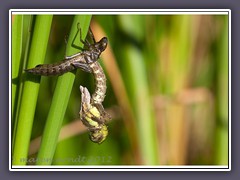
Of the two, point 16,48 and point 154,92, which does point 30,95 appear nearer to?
point 16,48

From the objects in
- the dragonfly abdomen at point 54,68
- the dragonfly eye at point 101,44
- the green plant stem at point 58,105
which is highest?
the dragonfly eye at point 101,44

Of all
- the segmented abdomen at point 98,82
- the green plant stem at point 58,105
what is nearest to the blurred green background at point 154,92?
the segmented abdomen at point 98,82

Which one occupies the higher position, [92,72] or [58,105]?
[92,72]

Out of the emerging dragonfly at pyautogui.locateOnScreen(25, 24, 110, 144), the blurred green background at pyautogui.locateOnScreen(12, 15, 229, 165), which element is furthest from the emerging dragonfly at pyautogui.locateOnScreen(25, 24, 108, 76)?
the blurred green background at pyautogui.locateOnScreen(12, 15, 229, 165)

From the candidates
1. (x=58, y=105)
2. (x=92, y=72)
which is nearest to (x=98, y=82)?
(x=92, y=72)

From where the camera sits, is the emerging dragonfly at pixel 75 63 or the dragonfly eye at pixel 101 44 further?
the dragonfly eye at pixel 101 44

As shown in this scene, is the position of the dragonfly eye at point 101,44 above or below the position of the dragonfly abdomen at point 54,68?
above

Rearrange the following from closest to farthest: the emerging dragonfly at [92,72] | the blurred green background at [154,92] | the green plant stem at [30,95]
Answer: the green plant stem at [30,95]
the emerging dragonfly at [92,72]
the blurred green background at [154,92]

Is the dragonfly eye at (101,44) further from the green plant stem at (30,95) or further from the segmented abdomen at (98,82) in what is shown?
the green plant stem at (30,95)
